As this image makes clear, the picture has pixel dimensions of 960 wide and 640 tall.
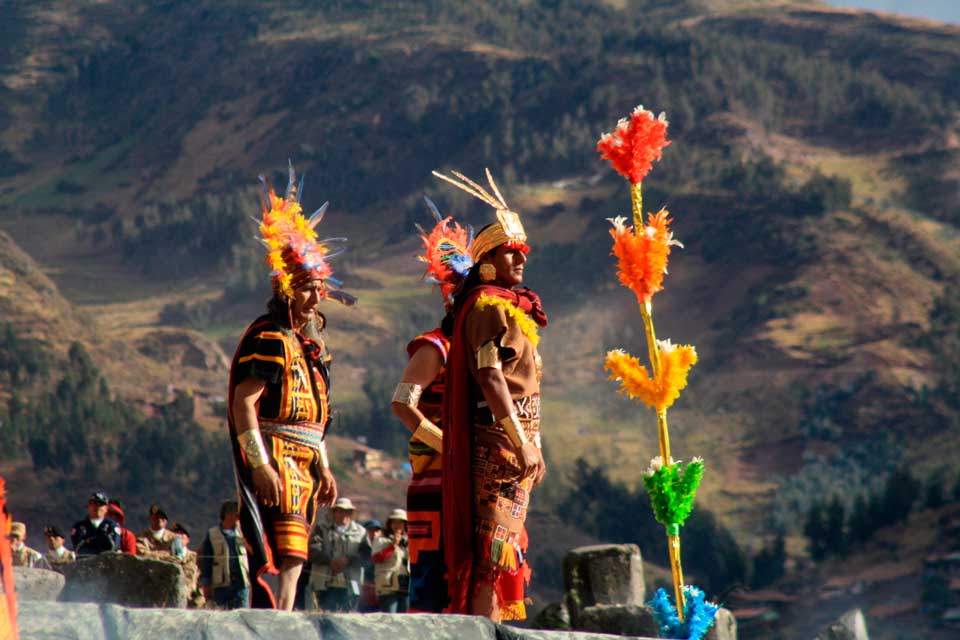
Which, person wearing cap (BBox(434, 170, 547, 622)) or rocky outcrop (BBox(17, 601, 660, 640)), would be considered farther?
person wearing cap (BBox(434, 170, 547, 622))

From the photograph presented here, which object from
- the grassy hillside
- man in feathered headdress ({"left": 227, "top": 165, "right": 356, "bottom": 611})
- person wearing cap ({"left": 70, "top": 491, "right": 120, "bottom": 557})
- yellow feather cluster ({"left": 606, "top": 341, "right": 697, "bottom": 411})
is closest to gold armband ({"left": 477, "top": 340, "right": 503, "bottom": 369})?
yellow feather cluster ({"left": 606, "top": 341, "right": 697, "bottom": 411})

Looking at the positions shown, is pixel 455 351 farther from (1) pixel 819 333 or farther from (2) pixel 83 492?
(1) pixel 819 333

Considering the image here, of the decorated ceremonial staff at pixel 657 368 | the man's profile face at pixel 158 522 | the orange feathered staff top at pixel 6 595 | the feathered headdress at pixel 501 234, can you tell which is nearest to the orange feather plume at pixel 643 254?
A: the decorated ceremonial staff at pixel 657 368

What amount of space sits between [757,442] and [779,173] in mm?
21467

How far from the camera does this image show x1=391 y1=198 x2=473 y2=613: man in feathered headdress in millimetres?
7191

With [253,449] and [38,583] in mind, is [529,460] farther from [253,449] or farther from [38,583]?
[38,583]

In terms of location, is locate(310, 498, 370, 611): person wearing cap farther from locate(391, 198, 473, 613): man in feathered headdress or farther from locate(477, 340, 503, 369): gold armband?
locate(477, 340, 503, 369): gold armband

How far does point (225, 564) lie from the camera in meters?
10.1

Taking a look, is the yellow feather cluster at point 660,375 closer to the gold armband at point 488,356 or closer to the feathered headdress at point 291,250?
the gold armband at point 488,356

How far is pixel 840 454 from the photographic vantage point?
61.8 meters

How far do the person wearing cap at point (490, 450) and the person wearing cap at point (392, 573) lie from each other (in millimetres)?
4465

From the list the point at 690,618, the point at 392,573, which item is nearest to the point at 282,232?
the point at 690,618

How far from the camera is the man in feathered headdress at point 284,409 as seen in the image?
7203mm

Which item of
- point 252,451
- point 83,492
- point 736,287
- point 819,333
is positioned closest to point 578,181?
point 736,287
